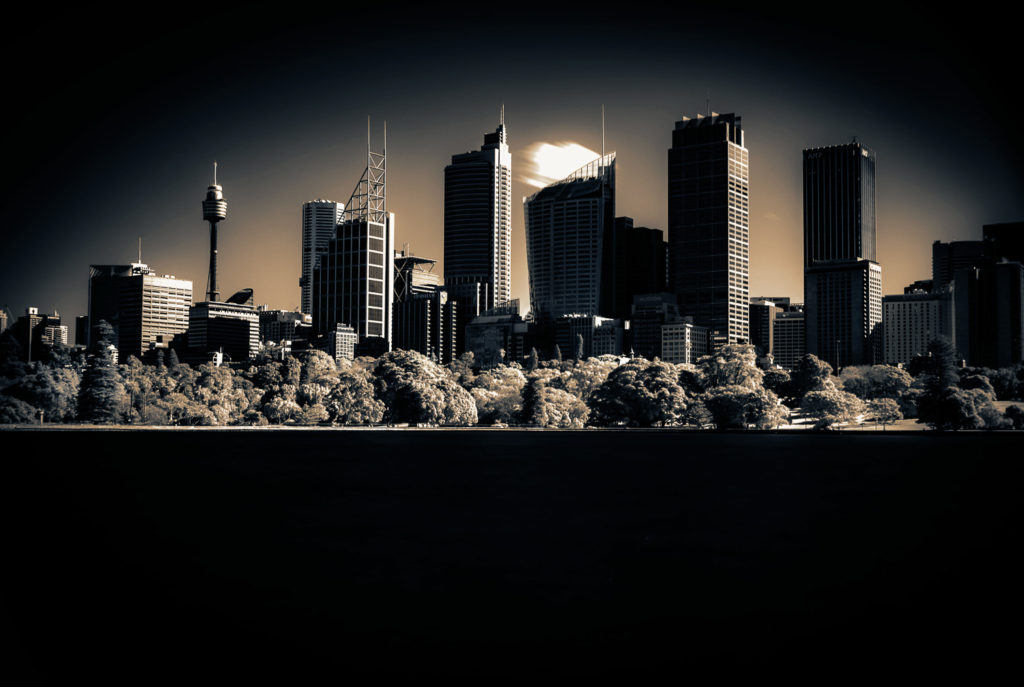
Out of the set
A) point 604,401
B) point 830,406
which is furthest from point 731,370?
point 604,401

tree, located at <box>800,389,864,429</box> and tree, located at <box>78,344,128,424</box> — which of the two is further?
tree, located at <box>800,389,864,429</box>

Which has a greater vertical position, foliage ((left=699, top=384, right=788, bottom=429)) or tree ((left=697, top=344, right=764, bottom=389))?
tree ((left=697, top=344, right=764, bottom=389))

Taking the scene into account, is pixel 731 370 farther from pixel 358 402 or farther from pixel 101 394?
pixel 101 394

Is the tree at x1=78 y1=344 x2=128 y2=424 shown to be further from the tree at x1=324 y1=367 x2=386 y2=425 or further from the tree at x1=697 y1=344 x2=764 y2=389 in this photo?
the tree at x1=697 y1=344 x2=764 y2=389
